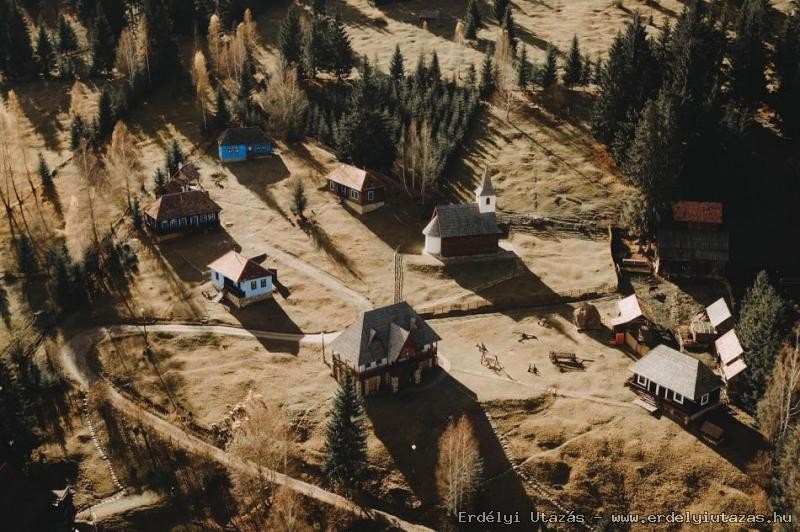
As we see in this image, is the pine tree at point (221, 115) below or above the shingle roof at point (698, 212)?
below

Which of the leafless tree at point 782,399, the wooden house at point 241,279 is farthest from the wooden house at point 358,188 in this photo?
the leafless tree at point 782,399

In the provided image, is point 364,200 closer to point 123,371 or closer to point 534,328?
point 534,328

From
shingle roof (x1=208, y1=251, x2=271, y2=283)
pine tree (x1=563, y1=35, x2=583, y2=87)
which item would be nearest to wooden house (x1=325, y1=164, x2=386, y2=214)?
shingle roof (x1=208, y1=251, x2=271, y2=283)

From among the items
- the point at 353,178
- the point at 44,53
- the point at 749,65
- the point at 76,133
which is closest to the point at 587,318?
the point at 353,178

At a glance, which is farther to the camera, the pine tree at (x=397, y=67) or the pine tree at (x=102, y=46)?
the pine tree at (x=102, y=46)

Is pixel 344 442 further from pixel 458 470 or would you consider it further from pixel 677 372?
pixel 677 372

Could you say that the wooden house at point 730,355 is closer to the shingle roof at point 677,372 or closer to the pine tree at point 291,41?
the shingle roof at point 677,372

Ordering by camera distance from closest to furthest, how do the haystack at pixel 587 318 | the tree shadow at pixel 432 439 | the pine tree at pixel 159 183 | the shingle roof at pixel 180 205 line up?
the tree shadow at pixel 432 439, the haystack at pixel 587 318, the shingle roof at pixel 180 205, the pine tree at pixel 159 183
